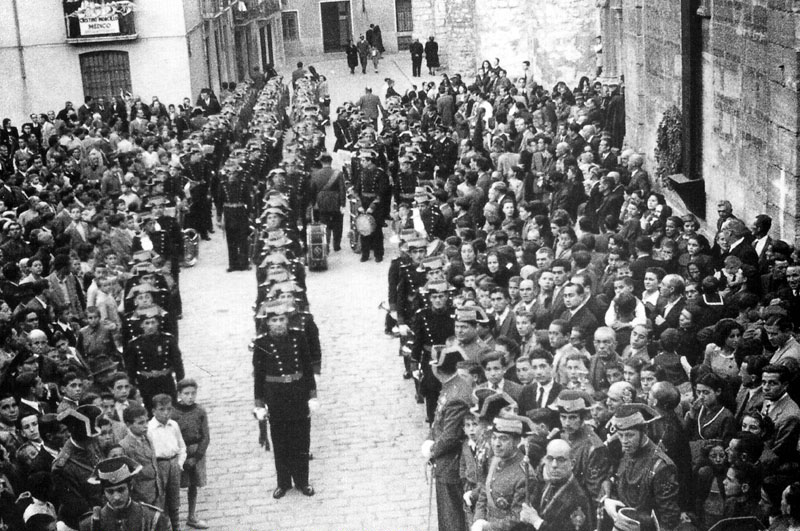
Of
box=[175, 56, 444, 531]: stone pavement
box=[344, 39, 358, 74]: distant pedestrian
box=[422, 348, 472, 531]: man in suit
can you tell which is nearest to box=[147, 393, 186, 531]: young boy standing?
box=[175, 56, 444, 531]: stone pavement

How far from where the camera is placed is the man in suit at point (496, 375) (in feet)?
31.7

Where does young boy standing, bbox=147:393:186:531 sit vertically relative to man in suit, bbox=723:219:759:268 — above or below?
below

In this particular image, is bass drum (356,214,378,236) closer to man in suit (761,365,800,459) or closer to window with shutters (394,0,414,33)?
man in suit (761,365,800,459)

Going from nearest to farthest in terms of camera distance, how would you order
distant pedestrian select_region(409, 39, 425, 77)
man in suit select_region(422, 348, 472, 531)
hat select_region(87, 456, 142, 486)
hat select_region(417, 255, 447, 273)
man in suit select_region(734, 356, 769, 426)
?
hat select_region(87, 456, 142, 486), man in suit select_region(734, 356, 769, 426), man in suit select_region(422, 348, 472, 531), hat select_region(417, 255, 447, 273), distant pedestrian select_region(409, 39, 425, 77)

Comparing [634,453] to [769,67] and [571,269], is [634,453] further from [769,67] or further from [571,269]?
[769,67]

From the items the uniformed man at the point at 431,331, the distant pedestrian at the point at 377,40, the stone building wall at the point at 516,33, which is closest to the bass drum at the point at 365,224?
the uniformed man at the point at 431,331

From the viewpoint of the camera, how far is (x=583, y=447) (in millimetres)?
8453

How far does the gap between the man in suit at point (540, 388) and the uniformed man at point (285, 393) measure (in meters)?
2.34

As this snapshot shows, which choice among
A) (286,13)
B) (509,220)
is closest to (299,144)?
(509,220)

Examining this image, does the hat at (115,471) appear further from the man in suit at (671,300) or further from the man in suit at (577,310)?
the man in suit at (671,300)

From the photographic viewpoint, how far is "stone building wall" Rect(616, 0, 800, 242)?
520 inches

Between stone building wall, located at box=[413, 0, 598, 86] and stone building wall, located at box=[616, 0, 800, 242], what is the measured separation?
933 centimetres

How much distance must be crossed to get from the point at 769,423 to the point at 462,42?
116ft

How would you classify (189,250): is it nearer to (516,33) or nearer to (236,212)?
(236,212)
